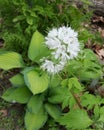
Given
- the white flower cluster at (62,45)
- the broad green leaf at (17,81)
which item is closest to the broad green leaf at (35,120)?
the broad green leaf at (17,81)

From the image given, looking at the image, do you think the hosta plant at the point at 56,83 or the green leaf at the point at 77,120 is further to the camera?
the green leaf at the point at 77,120

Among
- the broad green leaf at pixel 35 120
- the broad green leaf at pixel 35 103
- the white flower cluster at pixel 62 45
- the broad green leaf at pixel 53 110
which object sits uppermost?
the white flower cluster at pixel 62 45

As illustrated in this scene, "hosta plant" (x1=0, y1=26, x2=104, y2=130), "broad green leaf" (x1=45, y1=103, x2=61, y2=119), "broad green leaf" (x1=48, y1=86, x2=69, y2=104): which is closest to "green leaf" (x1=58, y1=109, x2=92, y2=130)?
"hosta plant" (x1=0, y1=26, x2=104, y2=130)

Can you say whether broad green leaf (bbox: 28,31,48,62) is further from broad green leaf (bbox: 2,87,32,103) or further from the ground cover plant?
broad green leaf (bbox: 2,87,32,103)

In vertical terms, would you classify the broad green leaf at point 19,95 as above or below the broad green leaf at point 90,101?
below

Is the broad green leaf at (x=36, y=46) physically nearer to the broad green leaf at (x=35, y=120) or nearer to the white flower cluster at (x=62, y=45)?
the broad green leaf at (x=35, y=120)

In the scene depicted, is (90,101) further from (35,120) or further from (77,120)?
(35,120)

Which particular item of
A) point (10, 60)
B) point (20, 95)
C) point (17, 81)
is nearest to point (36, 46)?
point (10, 60)

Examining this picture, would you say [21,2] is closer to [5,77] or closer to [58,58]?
[5,77]

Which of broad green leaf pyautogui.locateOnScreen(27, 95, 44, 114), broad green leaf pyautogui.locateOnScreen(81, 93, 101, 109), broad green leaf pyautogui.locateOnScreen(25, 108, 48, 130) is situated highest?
broad green leaf pyautogui.locateOnScreen(81, 93, 101, 109)
